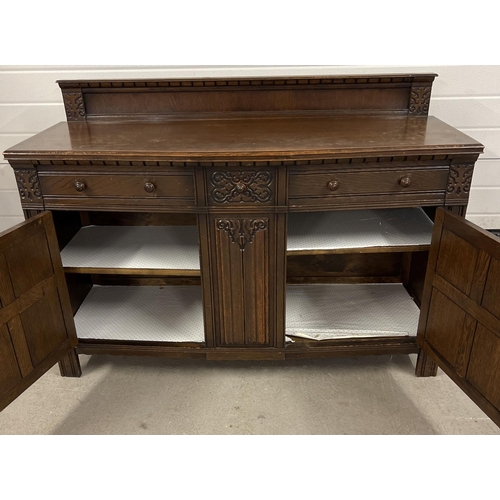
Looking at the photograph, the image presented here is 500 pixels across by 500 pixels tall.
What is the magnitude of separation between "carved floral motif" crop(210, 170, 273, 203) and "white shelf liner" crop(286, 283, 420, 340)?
0.62 meters

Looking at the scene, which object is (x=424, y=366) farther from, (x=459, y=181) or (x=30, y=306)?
(x=30, y=306)

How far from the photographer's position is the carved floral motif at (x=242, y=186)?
58.9 inches

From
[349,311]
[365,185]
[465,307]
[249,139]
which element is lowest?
[349,311]

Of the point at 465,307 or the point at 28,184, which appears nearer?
the point at 465,307

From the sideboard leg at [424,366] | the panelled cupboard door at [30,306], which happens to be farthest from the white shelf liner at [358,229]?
the panelled cupboard door at [30,306]

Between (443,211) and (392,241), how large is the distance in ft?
0.78

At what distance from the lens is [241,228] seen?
62.0 inches

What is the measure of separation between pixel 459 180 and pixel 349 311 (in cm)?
72

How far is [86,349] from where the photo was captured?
1.82m

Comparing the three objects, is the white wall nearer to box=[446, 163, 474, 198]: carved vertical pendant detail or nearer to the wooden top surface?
the wooden top surface

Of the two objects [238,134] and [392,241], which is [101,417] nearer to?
[238,134]

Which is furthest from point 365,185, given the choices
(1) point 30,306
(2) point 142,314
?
(1) point 30,306

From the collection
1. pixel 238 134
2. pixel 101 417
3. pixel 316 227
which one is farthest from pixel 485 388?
pixel 101 417

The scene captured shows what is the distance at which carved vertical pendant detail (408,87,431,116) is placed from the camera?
1867 millimetres
